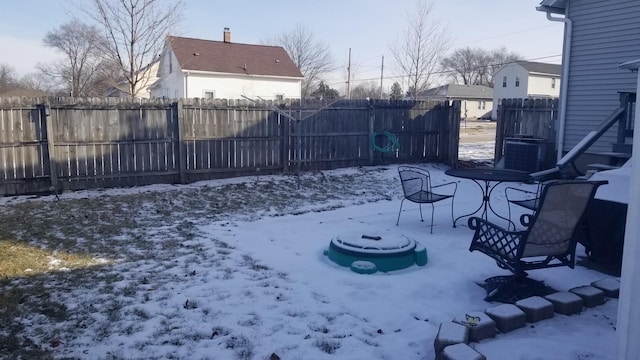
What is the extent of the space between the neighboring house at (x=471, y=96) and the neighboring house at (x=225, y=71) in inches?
1095

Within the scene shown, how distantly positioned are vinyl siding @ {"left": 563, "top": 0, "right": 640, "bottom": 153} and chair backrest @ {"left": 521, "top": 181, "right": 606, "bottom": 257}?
6.50 meters

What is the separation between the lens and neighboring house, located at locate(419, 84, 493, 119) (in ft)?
169

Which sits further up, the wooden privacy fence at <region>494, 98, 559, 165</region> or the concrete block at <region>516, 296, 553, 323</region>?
the wooden privacy fence at <region>494, 98, 559, 165</region>

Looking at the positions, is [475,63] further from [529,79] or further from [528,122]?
[528,122]

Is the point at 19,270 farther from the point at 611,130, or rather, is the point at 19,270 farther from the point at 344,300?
the point at 611,130

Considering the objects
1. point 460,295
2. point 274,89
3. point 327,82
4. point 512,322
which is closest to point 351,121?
point 460,295

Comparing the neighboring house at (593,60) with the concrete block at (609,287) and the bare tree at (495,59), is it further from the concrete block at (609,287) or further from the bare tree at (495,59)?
the bare tree at (495,59)

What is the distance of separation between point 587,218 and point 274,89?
2338 cm

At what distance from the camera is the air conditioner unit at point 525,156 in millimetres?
10039

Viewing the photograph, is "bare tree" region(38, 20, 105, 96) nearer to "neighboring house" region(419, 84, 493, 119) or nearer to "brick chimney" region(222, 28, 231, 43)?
"brick chimney" region(222, 28, 231, 43)

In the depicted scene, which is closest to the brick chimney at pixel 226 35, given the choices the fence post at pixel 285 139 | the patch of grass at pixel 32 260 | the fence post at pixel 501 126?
the fence post at pixel 285 139

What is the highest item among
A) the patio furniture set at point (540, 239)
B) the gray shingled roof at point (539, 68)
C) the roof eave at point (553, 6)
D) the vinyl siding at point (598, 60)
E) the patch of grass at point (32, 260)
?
the gray shingled roof at point (539, 68)

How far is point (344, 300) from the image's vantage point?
12.9ft

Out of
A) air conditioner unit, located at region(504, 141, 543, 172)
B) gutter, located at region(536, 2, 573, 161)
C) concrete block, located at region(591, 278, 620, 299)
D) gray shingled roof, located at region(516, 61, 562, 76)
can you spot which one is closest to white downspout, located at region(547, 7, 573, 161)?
gutter, located at region(536, 2, 573, 161)
